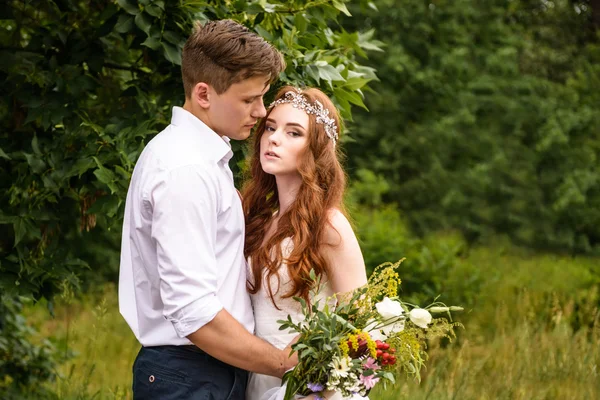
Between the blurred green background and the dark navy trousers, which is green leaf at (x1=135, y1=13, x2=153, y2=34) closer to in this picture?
the blurred green background

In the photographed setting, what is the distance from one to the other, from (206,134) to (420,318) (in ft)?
3.09

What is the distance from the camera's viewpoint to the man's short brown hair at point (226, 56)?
2.66 meters

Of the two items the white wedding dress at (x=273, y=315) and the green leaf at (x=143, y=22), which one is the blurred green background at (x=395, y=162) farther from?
the white wedding dress at (x=273, y=315)

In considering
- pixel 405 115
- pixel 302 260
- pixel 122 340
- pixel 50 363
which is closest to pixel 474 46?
pixel 405 115

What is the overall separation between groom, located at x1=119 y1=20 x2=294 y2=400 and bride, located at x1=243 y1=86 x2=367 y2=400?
20 centimetres

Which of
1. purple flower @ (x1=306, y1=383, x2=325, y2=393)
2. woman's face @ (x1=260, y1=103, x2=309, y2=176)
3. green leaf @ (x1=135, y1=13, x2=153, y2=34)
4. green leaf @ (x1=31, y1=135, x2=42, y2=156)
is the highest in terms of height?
green leaf @ (x1=135, y1=13, x2=153, y2=34)

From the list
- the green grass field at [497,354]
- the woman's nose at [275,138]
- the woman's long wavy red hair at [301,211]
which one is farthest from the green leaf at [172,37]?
the green grass field at [497,354]

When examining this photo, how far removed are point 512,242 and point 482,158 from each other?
1.73 m

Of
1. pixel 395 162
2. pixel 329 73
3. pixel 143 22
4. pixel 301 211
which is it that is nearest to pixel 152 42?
pixel 143 22

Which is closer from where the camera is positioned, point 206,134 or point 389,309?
point 389,309

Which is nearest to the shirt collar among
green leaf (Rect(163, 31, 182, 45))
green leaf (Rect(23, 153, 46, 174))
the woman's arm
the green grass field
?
the woman's arm

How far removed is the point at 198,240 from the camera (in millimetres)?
2475

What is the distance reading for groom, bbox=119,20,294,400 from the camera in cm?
247

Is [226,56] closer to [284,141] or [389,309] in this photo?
[284,141]
